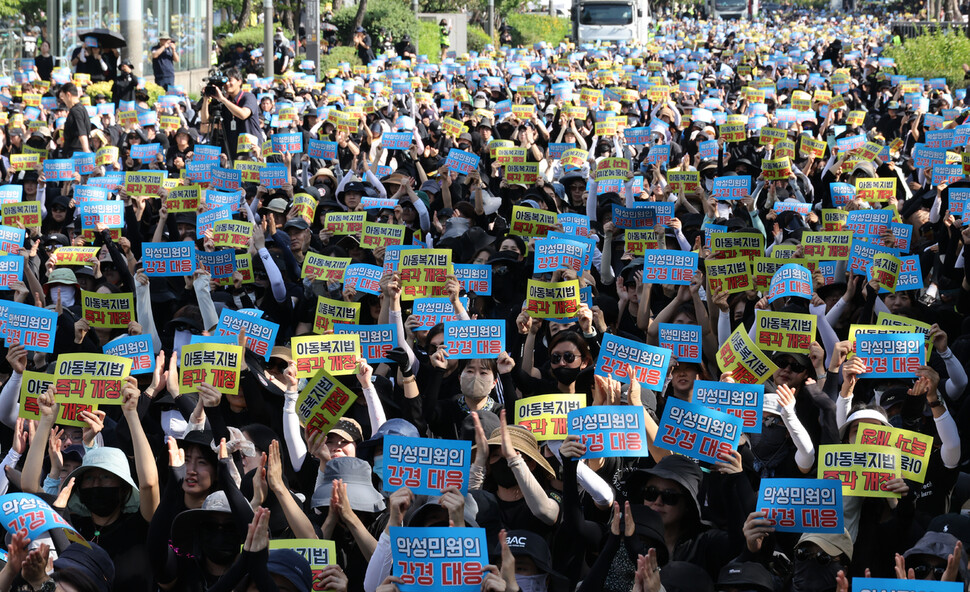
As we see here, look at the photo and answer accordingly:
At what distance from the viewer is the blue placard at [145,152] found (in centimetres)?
1362

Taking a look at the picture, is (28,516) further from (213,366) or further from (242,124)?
(242,124)

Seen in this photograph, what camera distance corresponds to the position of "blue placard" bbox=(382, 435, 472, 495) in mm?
5191

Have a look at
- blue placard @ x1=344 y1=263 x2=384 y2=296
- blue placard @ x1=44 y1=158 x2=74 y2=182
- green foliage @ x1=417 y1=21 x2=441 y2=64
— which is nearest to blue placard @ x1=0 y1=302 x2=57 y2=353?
blue placard @ x1=344 y1=263 x2=384 y2=296

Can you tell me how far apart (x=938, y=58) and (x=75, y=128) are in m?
21.6

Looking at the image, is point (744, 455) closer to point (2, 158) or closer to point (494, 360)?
point (494, 360)

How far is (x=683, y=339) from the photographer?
712 centimetres

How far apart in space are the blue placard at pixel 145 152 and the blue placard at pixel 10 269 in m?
4.86

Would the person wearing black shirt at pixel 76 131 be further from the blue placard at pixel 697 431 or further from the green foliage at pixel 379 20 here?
the green foliage at pixel 379 20

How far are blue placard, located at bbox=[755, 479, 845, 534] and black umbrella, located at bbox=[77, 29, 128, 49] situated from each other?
20558 mm

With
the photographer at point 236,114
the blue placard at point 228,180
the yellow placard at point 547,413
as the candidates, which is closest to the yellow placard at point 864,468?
the yellow placard at point 547,413

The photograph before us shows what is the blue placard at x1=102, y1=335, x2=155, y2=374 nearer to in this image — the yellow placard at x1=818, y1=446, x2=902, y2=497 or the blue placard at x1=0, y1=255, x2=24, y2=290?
the blue placard at x1=0, y1=255, x2=24, y2=290

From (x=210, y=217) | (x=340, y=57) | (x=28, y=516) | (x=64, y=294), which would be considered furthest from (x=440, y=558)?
(x=340, y=57)

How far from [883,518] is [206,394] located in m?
A: 3.22

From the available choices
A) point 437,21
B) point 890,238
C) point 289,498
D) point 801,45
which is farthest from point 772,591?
point 437,21
